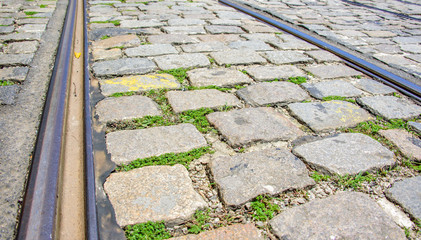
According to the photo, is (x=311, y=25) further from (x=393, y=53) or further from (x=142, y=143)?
(x=142, y=143)

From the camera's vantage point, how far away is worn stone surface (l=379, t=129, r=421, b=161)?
72.8 inches

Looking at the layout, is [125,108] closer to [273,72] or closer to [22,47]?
[273,72]

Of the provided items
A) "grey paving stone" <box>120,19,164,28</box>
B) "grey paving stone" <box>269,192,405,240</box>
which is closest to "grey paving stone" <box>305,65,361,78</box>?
Result: "grey paving stone" <box>269,192,405,240</box>

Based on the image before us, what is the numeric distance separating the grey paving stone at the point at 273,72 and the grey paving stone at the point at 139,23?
175 cm

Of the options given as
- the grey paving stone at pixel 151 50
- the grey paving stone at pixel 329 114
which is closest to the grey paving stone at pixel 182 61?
the grey paving stone at pixel 151 50

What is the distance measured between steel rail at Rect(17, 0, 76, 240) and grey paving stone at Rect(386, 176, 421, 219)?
1.49 m

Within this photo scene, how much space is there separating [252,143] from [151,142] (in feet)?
1.88

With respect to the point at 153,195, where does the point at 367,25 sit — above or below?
below

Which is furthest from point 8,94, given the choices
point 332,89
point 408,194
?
point 408,194

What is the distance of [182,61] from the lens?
2.97 metres

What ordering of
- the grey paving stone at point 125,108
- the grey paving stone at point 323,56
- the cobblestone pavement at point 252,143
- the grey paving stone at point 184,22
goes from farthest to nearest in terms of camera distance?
1. the grey paving stone at point 184,22
2. the grey paving stone at point 323,56
3. the grey paving stone at point 125,108
4. the cobblestone pavement at point 252,143

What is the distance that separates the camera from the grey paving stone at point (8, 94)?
221 centimetres

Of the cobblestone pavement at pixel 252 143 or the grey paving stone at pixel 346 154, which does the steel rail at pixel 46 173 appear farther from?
the grey paving stone at pixel 346 154

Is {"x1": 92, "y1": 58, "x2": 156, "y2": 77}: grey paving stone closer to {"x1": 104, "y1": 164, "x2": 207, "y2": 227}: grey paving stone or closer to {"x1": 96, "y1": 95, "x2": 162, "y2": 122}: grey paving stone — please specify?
{"x1": 96, "y1": 95, "x2": 162, "y2": 122}: grey paving stone
